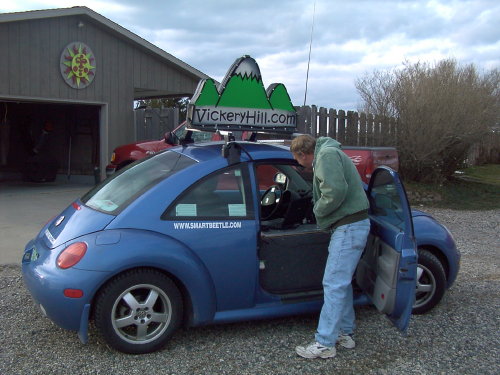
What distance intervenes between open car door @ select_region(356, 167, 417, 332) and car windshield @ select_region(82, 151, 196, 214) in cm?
157

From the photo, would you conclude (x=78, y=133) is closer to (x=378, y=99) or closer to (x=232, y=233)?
(x=378, y=99)

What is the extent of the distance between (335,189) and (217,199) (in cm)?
94

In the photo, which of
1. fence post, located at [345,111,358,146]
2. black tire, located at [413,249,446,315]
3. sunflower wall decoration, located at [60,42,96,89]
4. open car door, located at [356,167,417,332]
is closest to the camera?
open car door, located at [356,167,417,332]

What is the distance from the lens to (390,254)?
3.84m

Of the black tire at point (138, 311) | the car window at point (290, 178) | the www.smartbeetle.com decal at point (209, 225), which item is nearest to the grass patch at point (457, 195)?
the car window at point (290, 178)

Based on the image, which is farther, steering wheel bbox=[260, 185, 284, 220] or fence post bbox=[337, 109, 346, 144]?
fence post bbox=[337, 109, 346, 144]

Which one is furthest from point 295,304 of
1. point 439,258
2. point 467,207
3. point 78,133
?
point 78,133

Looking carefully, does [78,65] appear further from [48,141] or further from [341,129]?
[341,129]

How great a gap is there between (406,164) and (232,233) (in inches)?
390

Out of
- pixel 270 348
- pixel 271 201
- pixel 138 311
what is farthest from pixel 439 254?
pixel 138 311

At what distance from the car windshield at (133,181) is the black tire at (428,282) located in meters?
2.26

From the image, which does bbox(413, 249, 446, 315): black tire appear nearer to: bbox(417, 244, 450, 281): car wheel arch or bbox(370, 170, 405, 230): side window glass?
bbox(417, 244, 450, 281): car wheel arch

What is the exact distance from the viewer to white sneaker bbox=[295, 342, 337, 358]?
3.77 metres

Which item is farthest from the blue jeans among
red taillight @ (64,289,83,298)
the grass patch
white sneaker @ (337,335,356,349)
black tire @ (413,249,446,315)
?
the grass patch
